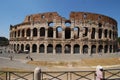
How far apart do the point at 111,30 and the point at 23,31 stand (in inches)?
1079

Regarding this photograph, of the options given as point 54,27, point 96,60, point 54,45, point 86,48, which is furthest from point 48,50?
point 96,60

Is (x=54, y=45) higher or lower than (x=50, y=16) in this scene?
lower

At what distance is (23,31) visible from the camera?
56.8 meters

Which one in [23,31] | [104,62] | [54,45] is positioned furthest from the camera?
[23,31]

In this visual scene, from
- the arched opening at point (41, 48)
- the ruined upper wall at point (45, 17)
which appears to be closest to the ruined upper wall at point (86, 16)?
the ruined upper wall at point (45, 17)

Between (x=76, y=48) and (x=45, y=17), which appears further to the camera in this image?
(x=45, y=17)

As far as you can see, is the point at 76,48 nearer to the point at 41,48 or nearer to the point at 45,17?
the point at 41,48

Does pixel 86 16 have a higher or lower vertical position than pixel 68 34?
higher

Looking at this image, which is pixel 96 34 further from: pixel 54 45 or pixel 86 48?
pixel 54 45

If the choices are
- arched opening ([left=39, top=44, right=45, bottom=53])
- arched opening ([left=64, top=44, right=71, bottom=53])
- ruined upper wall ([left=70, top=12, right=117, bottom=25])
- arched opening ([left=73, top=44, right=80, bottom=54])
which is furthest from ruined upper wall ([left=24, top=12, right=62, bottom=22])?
arched opening ([left=73, top=44, right=80, bottom=54])

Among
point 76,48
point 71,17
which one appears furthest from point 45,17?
point 76,48

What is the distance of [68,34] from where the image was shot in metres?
55.2

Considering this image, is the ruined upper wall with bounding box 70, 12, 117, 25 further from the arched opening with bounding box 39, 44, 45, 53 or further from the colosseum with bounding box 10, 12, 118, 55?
the arched opening with bounding box 39, 44, 45, 53

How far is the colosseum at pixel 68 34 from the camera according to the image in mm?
49469
